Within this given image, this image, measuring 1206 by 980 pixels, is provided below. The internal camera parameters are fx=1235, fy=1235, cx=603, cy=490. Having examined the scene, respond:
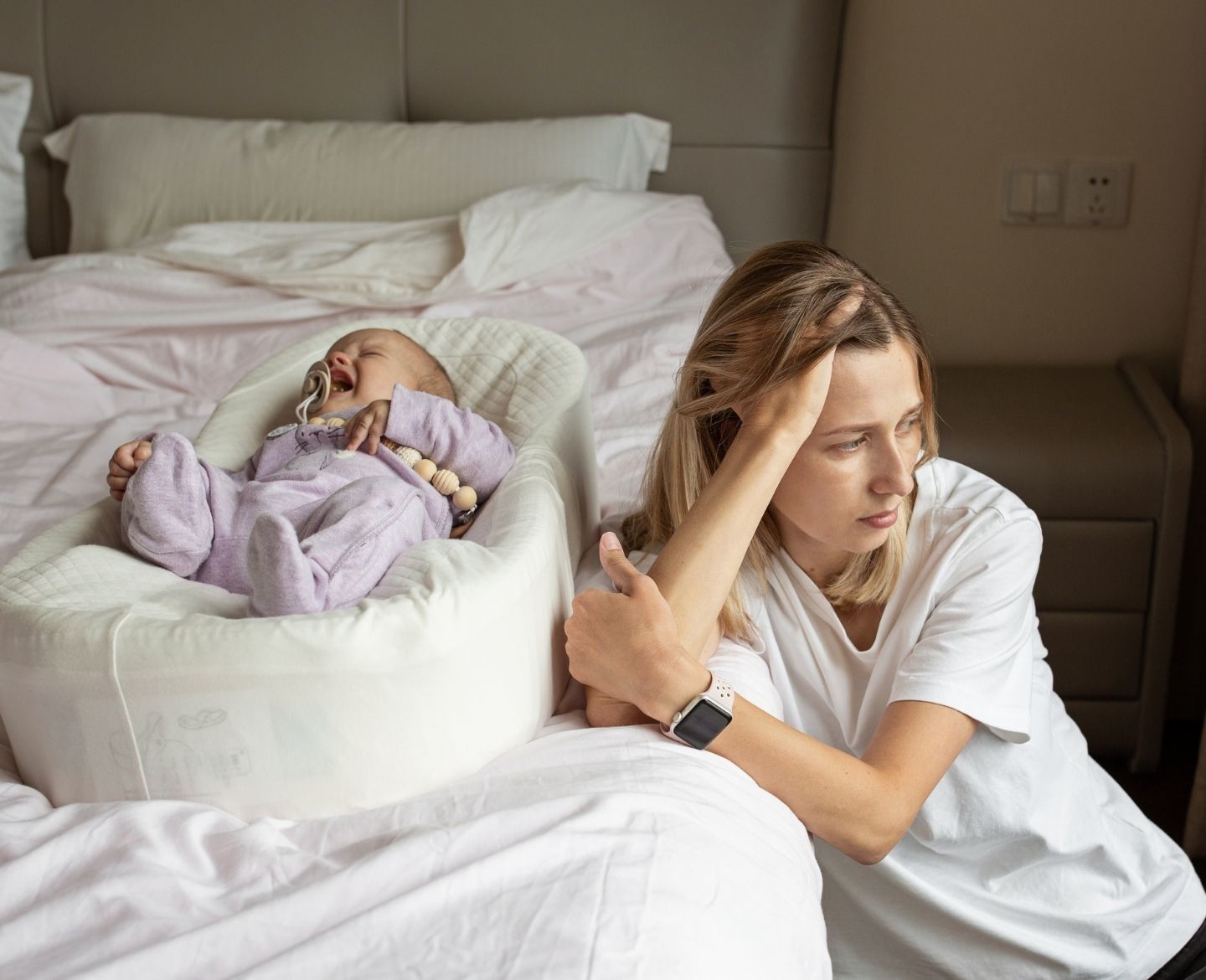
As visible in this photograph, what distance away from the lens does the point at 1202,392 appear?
7.01ft

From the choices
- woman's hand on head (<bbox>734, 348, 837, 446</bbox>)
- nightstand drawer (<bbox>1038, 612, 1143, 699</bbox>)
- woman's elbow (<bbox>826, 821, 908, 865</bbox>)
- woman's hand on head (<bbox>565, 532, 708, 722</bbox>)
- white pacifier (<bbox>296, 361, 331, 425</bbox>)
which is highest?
woman's hand on head (<bbox>734, 348, 837, 446</bbox>)

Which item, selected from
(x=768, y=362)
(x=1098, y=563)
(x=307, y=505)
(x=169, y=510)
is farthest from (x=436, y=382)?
(x=1098, y=563)

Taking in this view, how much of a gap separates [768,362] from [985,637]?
31 centimetres

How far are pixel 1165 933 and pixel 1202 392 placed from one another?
3.88ft

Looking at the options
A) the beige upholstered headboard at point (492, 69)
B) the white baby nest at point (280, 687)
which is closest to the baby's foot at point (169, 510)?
the white baby nest at point (280, 687)

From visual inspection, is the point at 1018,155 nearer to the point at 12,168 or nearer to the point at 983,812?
the point at 983,812

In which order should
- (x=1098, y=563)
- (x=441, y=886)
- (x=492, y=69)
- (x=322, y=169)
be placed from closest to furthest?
(x=441, y=886) < (x=1098, y=563) < (x=322, y=169) < (x=492, y=69)

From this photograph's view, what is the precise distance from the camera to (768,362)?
3.61 feet

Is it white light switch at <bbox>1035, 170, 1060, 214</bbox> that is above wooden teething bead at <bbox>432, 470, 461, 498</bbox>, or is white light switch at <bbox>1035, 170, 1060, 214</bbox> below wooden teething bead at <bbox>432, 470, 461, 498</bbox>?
above

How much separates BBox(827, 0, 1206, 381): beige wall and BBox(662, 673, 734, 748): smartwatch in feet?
5.95

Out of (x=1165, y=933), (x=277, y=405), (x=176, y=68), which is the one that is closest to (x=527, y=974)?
(x=1165, y=933)

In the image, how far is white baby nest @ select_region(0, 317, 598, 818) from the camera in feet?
2.83

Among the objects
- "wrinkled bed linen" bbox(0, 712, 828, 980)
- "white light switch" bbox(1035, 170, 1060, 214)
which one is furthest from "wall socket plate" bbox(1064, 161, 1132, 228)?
"wrinkled bed linen" bbox(0, 712, 828, 980)

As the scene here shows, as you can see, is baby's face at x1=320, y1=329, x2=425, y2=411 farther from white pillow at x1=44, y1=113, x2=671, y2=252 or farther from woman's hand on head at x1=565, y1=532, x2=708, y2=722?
white pillow at x1=44, y1=113, x2=671, y2=252
